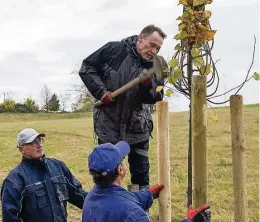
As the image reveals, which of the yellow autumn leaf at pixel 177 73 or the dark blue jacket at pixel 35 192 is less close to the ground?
the yellow autumn leaf at pixel 177 73

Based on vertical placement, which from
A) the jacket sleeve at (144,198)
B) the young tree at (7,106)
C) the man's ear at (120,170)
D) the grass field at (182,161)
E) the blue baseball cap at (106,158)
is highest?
the young tree at (7,106)

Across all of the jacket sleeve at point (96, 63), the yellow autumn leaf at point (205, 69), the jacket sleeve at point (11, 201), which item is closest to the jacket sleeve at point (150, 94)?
the jacket sleeve at point (96, 63)

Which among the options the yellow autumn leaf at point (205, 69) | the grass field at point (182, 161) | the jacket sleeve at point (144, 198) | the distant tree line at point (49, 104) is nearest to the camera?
the yellow autumn leaf at point (205, 69)

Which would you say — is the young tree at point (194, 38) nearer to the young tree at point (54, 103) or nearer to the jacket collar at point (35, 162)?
the jacket collar at point (35, 162)

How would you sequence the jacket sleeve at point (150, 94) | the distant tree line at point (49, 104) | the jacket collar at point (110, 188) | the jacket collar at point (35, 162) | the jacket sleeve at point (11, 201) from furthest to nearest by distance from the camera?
the distant tree line at point (49, 104) → the jacket collar at point (35, 162) → the jacket sleeve at point (11, 201) → the jacket sleeve at point (150, 94) → the jacket collar at point (110, 188)

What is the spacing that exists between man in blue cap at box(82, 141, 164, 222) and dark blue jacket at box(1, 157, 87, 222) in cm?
137

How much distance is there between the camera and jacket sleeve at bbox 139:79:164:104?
4230mm

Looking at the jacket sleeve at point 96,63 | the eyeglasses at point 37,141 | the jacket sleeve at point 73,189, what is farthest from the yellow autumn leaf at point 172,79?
the jacket sleeve at point 73,189

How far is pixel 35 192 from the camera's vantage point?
15.4ft

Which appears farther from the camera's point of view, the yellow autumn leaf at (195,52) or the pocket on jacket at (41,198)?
the pocket on jacket at (41,198)

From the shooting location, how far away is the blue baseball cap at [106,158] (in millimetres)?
3314

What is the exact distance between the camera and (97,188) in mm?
3402

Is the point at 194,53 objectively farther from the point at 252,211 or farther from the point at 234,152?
the point at 252,211

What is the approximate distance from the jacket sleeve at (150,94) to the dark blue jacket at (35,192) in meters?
1.19
